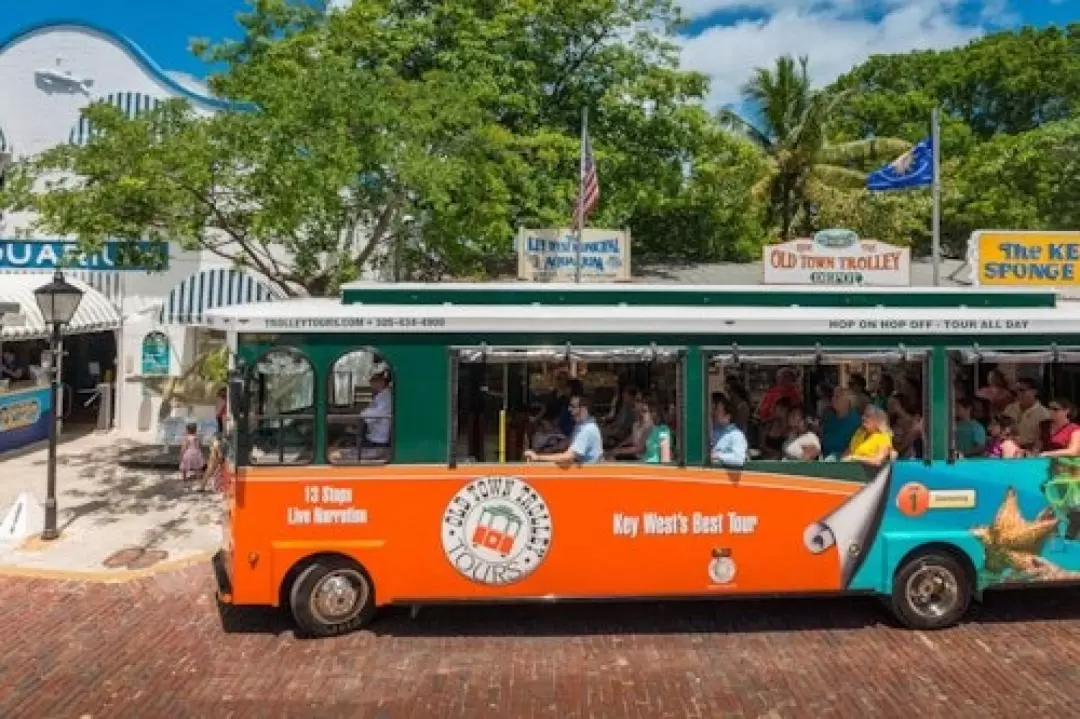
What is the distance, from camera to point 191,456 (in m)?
13.8

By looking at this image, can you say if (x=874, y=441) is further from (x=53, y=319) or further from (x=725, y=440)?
(x=53, y=319)

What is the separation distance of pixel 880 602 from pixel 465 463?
13.1ft

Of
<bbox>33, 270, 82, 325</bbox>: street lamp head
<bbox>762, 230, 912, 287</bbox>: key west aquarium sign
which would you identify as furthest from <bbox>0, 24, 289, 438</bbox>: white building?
<bbox>762, 230, 912, 287</bbox>: key west aquarium sign

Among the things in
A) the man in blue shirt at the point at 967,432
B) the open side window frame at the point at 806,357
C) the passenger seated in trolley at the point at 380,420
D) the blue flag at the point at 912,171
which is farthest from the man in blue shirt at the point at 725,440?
the blue flag at the point at 912,171

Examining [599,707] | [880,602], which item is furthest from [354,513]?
[880,602]

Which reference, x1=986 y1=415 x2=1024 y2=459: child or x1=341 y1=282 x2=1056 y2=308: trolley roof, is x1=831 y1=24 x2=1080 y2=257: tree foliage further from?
Answer: x1=986 y1=415 x2=1024 y2=459: child

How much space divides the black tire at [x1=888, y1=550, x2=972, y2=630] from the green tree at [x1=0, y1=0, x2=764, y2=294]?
24.4 feet

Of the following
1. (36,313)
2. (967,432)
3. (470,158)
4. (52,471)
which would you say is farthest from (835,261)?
(36,313)

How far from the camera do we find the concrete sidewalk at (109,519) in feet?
31.8

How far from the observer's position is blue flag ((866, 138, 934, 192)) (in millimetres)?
16109

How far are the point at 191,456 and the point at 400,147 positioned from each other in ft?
18.2

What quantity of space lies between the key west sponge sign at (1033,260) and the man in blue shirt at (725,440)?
39.9ft

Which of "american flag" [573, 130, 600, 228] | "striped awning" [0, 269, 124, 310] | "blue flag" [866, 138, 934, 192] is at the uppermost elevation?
"blue flag" [866, 138, 934, 192]

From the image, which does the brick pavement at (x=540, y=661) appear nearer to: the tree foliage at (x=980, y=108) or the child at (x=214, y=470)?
the child at (x=214, y=470)
